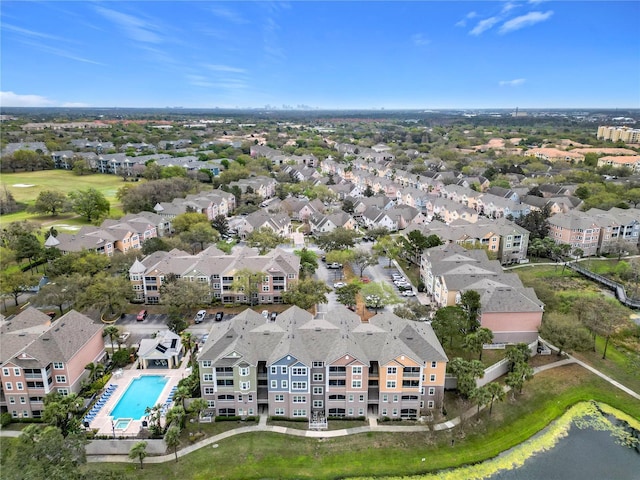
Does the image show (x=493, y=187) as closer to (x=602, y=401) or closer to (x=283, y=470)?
(x=602, y=401)

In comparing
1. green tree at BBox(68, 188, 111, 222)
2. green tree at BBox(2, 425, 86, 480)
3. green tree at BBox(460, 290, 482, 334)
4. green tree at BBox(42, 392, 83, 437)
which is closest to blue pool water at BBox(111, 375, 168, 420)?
green tree at BBox(42, 392, 83, 437)

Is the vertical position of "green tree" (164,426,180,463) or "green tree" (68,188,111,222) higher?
"green tree" (68,188,111,222)

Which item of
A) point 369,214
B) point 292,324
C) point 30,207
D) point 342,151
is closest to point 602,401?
point 292,324

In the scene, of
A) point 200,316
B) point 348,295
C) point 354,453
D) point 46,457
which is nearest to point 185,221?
point 200,316

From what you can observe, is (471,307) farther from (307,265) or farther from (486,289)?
(307,265)

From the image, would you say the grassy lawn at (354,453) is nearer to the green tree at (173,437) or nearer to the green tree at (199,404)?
the green tree at (173,437)

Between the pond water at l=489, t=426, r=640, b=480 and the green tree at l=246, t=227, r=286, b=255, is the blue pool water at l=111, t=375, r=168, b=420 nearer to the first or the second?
the pond water at l=489, t=426, r=640, b=480
